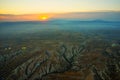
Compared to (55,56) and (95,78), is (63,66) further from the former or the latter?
(95,78)

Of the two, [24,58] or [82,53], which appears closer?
[24,58]

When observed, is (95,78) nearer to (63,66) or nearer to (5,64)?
(63,66)

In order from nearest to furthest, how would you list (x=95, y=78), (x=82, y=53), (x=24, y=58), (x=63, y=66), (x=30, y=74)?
(x=95, y=78) → (x=30, y=74) → (x=63, y=66) → (x=24, y=58) → (x=82, y=53)

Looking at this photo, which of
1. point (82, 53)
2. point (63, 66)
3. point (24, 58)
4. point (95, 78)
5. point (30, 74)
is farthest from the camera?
point (82, 53)

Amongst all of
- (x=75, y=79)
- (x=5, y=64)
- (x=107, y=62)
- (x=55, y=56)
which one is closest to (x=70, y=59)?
(x=55, y=56)

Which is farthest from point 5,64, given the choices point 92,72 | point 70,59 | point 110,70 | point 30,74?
point 110,70

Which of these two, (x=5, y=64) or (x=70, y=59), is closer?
(x=5, y=64)

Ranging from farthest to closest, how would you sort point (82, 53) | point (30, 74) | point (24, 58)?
point (82, 53)
point (24, 58)
point (30, 74)
